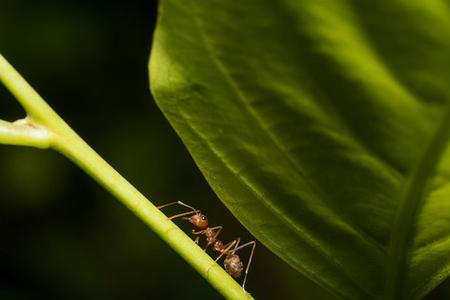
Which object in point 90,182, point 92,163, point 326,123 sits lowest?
point 90,182

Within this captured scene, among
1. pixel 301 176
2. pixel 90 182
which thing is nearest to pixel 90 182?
pixel 90 182

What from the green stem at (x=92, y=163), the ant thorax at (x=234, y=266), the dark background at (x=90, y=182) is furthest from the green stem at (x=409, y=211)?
the dark background at (x=90, y=182)

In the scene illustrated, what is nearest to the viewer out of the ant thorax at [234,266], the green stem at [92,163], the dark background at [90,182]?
the green stem at [92,163]

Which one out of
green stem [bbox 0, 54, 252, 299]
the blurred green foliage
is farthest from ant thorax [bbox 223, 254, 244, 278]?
green stem [bbox 0, 54, 252, 299]

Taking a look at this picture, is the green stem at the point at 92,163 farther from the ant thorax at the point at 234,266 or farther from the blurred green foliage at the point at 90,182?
the blurred green foliage at the point at 90,182

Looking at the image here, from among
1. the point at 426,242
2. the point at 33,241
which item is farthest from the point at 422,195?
the point at 33,241

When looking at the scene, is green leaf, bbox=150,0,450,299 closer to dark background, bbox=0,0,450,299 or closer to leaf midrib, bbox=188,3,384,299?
leaf midrib, bbox=188,3,384,299

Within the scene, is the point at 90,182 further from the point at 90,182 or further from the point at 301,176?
the point at 301,176

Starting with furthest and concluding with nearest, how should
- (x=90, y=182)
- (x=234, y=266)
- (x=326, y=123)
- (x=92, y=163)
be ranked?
1. (x=90, y=182)
2. (x=234, y=266)
3. (x=92, y=163)
4. (x=326, y=123)
